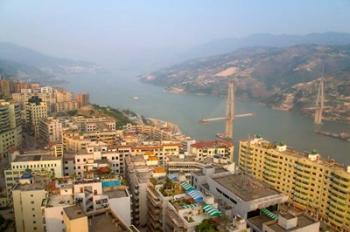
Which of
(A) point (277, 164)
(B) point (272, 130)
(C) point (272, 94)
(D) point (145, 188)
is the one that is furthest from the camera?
(C) point (272, 94)

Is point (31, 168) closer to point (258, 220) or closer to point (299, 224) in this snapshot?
point (258, 220)

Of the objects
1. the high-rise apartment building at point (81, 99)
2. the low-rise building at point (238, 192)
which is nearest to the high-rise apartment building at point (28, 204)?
the low-rise building at point (238, 192)

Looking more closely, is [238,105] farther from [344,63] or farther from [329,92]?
[344,63]

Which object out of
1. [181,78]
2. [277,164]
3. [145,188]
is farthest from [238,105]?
[145,188]

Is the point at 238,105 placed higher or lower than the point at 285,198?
lower

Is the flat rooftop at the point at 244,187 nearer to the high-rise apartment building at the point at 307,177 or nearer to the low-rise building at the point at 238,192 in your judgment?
the low-rise building at the point at 238,192

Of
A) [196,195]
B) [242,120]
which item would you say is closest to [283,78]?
[242,120]

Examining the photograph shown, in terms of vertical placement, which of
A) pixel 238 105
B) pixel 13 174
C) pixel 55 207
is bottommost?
pixel 238 105

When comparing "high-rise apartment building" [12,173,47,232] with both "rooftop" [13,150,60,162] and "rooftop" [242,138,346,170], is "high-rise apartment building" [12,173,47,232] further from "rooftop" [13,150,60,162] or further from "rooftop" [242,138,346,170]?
"rooftop" [242,138,346,170]
